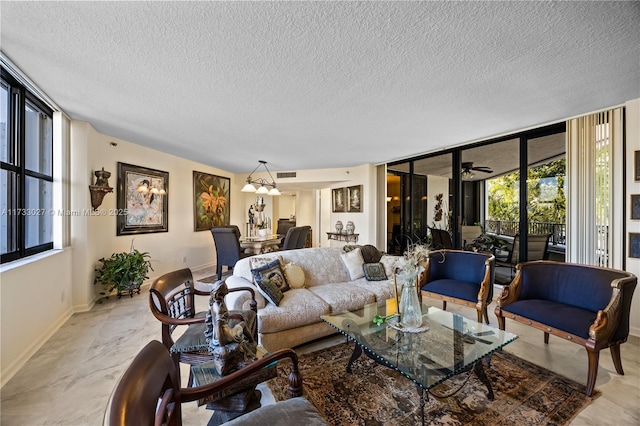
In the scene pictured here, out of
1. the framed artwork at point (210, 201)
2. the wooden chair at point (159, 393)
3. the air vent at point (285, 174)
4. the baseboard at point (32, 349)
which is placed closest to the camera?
the wooden chair at point (159, 393)

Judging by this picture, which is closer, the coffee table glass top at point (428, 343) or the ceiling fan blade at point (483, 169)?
the coffee table glass top at point (428, 343)

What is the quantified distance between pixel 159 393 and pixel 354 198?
19.7 feet

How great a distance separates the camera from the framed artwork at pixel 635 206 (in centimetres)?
269

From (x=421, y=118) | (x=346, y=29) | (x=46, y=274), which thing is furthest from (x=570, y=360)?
(x=46, y=274)

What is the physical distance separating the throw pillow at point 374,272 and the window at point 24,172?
3492mm

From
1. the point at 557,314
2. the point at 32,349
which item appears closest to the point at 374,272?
the point at 557,314

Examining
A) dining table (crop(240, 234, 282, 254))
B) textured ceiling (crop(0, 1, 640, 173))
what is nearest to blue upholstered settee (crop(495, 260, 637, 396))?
textured ceiling (crop(0, 1, 640, 173))

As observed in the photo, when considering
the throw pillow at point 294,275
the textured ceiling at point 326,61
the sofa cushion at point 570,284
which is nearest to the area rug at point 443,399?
the sofa cushion at point 570,284

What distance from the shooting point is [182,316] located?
210 centimetres

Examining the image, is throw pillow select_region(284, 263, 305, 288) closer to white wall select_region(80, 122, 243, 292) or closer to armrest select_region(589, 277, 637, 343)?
armrest select_region(589, 277, 637, 343)

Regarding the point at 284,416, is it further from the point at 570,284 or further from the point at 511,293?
the point at 570,284

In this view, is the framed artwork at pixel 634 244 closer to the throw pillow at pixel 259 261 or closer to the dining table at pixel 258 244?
the throw pillow at pixel 259 261

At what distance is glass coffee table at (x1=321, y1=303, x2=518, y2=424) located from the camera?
155 centimetres

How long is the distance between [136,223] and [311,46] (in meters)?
4.29
